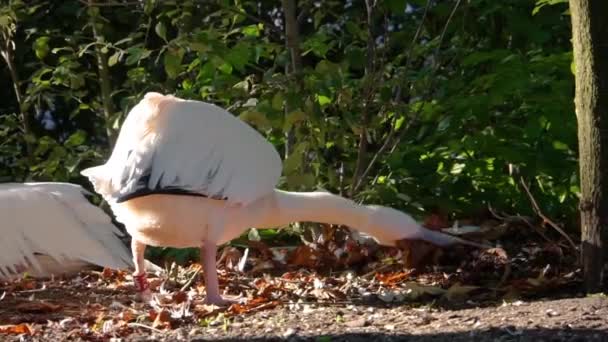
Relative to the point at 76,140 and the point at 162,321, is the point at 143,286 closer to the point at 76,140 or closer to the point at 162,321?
the point at 162,321

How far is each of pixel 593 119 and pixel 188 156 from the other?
1.61m

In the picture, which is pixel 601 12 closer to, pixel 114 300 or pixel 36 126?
pixel 114 300

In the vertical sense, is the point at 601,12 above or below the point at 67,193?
above

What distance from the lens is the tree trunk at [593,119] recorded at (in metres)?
4.66

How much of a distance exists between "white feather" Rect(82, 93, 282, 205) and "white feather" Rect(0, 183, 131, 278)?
0.73m

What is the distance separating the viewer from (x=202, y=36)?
5.88 metres

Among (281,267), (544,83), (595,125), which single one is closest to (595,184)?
(595,125)

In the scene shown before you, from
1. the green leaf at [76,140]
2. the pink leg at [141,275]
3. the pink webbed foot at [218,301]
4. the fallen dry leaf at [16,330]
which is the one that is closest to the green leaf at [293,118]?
the pink leg at [141,275]

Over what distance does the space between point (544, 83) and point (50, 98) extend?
309cm

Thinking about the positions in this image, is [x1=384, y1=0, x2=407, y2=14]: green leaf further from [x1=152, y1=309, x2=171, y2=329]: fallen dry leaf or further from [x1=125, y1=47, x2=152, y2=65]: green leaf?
[x1=152, y1=309, x2=171, y2=329]: fallen dry leaf

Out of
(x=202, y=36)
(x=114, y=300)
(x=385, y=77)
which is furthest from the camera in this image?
(x=385, y=77)

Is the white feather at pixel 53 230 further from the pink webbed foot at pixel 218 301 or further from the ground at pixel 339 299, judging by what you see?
the pink webbed foot at pixel 218 301

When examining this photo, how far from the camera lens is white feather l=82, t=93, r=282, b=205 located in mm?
4734

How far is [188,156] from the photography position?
4.83 metres
